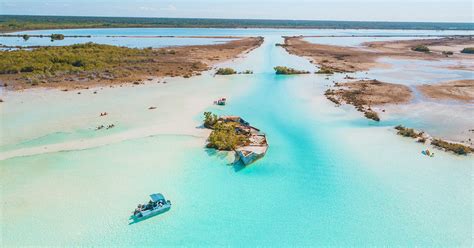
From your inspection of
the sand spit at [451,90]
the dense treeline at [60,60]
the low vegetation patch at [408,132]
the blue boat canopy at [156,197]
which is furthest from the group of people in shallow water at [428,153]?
the dense treeline at [60,60]

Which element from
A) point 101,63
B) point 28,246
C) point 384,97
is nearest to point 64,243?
point 28,246

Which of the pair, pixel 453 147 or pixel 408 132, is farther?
pixel 408 132

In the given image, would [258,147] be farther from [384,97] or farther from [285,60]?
[285,60]

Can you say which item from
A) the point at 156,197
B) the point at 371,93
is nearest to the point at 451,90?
the point at 371,93

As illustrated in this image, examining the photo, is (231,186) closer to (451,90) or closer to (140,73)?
(140,73)

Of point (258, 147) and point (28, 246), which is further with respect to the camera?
point (258, 147)

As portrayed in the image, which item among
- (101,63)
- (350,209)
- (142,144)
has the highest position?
(101,63)
